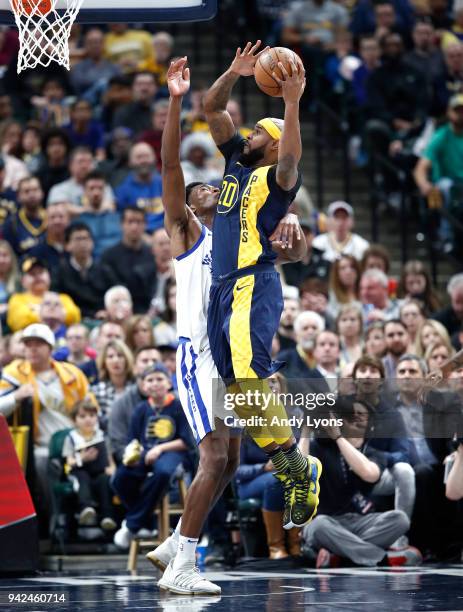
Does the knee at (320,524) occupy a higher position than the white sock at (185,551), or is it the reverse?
the white sock at (185,551)

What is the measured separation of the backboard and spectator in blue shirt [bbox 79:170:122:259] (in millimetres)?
6562

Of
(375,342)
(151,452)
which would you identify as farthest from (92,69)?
(151,452)

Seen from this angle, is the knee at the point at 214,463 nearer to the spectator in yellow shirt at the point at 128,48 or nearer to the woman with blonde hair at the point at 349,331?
the woman with blonde hair at the point at 349,331

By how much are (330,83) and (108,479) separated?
8882 millimetres

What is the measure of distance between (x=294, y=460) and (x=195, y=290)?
4.25 feet

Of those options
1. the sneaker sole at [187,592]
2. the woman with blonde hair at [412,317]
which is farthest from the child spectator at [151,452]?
the sneaker sole at [187,592]

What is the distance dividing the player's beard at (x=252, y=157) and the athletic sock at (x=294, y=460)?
171 centimetres

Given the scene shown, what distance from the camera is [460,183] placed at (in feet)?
53.8

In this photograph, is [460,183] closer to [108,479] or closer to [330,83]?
[330,83]

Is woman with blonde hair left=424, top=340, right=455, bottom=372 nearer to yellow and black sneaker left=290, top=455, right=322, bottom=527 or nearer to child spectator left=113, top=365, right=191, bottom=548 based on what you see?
child spectator left=113, top=365, right=191, bottom=548

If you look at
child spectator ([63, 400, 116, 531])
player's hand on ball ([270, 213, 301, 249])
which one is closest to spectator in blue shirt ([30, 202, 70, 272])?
child spectator ([63, 400, 116, 531])

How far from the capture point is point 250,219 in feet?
26.1

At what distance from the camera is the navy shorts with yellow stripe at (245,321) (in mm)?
7734

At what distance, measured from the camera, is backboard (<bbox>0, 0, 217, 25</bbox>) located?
898 centimetres
